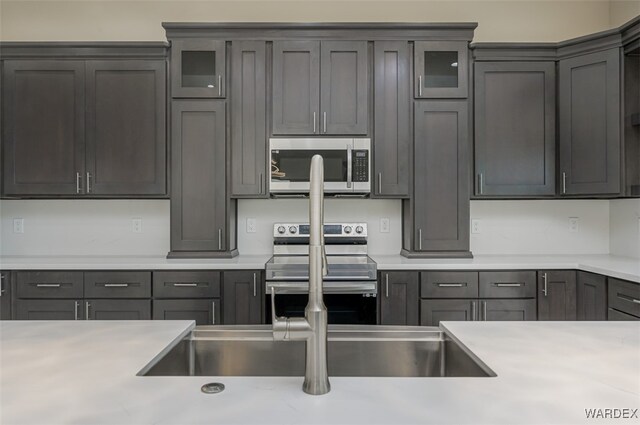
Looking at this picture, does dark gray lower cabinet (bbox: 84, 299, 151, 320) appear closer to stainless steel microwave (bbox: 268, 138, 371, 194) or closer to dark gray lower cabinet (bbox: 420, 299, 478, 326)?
stainless steel microwave (bbox: 268, 138, 371, 194)

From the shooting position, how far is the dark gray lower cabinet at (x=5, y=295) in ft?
8.61

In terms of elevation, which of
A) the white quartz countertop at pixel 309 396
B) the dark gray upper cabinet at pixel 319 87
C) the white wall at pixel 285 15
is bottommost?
the white quartz countertop at pixel 309 396

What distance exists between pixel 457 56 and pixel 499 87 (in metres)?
0.39

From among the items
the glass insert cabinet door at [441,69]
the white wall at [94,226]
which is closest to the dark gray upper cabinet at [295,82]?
the glass insert cabinet door at [441,69]

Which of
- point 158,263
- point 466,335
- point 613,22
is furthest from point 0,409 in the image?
point 613,22

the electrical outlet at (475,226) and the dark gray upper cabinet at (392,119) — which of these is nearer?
the dark gray upper cabinet at (392,119)

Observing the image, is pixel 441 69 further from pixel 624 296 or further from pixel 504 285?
pixel 624 296

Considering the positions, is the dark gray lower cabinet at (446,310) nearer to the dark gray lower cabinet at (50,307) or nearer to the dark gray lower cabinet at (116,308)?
the dark gray lower cabinet at (116,308)

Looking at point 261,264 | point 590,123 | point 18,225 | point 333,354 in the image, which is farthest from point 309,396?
point 18,225

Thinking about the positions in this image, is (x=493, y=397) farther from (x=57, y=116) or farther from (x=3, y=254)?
(x=3, y=254)

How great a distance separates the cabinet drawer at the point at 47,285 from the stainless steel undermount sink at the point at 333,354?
6.25 feet

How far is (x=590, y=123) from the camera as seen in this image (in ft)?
9.25

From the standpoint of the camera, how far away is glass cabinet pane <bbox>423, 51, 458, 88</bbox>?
2924 mm

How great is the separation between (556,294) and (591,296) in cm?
20
